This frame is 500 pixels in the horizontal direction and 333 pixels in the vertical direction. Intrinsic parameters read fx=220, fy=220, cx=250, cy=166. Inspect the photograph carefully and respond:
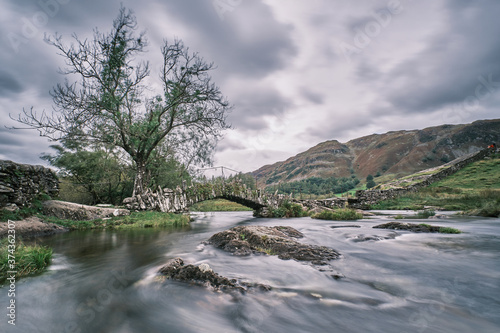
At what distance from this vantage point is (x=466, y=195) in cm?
2498

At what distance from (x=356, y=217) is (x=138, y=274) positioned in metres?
17.5

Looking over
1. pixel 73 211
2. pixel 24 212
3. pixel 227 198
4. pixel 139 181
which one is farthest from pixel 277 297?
pixel 227 198

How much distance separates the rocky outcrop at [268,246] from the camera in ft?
18.2

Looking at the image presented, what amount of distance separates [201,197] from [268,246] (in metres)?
14.2

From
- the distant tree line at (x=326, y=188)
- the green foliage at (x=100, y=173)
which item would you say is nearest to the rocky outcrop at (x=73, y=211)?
the green foliage at (x=100, y=173)

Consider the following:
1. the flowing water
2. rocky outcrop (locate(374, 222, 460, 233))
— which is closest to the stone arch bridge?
the flowing water

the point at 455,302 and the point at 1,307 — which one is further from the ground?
the point at 1,307

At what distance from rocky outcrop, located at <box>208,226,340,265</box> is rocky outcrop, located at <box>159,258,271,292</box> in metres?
1.89

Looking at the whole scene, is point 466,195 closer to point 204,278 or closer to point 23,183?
point 204,278

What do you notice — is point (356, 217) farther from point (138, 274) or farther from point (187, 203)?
point (138, 274)

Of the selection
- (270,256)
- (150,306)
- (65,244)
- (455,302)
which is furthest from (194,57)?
(455,302)

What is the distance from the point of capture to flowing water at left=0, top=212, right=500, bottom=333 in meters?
2.78

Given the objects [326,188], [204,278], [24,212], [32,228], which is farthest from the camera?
[326,188]

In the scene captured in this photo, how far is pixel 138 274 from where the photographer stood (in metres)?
4.86
